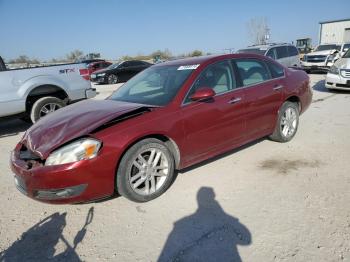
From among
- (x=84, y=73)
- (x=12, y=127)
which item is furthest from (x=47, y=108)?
(x=12, y=127)

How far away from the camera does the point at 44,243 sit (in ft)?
9.45

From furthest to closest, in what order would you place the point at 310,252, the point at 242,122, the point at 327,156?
the point at 327,156 → the point at 242,122 → the point at 310,252

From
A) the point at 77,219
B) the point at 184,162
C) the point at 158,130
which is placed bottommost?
the point at 77,219

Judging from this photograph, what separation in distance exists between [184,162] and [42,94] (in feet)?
16.5

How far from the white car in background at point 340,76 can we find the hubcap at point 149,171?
8064 millimetres

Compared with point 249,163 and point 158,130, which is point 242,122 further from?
point 158,130

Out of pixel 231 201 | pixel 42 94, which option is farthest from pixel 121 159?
pixel 42 94

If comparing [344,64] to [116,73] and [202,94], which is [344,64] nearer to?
[202,94]

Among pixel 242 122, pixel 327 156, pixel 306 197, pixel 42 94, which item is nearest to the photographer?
pixel 306 197

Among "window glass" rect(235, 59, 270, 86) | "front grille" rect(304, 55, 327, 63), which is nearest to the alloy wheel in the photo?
"window glass" rect(235, 59, 270, 86)

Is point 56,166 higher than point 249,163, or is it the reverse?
point 56,166

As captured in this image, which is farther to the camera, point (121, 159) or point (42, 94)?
point (42, 94)

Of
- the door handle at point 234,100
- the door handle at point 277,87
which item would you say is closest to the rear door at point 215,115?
the door handle at point 234,100

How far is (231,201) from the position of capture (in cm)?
341
